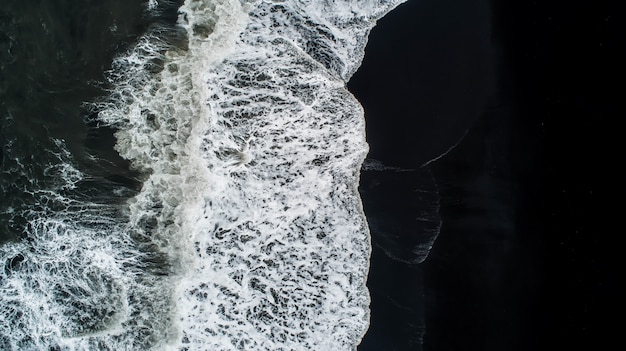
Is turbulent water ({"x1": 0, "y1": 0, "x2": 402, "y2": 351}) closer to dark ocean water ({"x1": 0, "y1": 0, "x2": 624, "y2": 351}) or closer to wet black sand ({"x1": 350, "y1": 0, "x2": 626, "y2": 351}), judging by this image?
dark ocean water ({"x1": 0, "y1": 0, "x2": 624, "y2": 351})

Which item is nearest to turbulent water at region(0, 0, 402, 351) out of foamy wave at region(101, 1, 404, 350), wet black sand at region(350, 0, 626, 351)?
foamy wave at region(101, 1, 404, 350)

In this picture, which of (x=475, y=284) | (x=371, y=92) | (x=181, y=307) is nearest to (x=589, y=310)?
(x=475, y=284)

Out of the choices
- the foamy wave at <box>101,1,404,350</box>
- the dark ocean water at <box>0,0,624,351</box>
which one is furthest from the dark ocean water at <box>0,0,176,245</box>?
the foamy wave at <box>101,1,404,350</box>

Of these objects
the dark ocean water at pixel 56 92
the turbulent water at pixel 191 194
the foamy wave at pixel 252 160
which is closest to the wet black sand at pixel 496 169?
the foamy wave at pixel 252 160

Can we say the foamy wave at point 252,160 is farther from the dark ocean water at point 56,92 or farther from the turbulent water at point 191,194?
the dark ocean water at point 56,92

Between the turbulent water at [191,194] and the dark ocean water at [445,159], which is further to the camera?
the turbulent water at [191,194]

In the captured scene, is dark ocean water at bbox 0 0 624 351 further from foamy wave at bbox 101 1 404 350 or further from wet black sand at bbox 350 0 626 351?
foamy wave at bbox 101 1 404 350

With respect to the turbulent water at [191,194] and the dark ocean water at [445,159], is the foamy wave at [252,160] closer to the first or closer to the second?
the turbulent water at [191,194]

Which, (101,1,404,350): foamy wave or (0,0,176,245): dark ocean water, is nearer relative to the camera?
(0,0,176,245): dark ocean water
